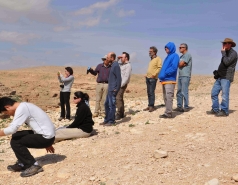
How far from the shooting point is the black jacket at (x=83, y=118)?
7.01 meters

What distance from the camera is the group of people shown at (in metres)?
5.05

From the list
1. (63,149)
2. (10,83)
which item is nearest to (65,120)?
(63,149)

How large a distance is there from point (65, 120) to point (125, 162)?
5.10 m

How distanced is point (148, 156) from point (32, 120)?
2079mm

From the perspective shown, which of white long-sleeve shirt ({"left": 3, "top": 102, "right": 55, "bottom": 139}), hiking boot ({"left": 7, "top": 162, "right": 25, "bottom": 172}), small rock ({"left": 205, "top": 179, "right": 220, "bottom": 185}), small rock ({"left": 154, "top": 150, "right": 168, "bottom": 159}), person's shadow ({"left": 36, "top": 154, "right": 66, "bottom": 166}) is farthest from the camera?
person's shadow ({"left": 36, "top": 154, "right": 66, "bottom": 166})

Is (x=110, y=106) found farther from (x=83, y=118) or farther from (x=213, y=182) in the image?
(x=213, y=182)

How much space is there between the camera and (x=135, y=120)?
8.58m

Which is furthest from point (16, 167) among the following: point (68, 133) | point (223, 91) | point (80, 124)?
point (223, 91)

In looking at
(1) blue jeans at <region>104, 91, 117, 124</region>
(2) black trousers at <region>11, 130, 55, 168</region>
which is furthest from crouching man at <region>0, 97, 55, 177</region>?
(1) blue jeans at <region>104, 91, 117, 124</region>

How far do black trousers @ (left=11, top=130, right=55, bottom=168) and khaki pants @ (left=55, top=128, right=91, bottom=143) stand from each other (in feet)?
5.49

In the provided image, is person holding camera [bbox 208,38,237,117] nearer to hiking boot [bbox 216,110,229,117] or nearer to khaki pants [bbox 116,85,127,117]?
hiking boot [bbox 216,110,229,117]

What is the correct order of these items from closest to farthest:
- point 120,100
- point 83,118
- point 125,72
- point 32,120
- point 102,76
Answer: point 32,120
point 83,118
point 125,72
point 120,100
point 102,76

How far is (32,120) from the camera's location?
5066 mm

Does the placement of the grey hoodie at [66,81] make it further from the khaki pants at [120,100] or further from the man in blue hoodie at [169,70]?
the man in blue hoodie at [169,70]
